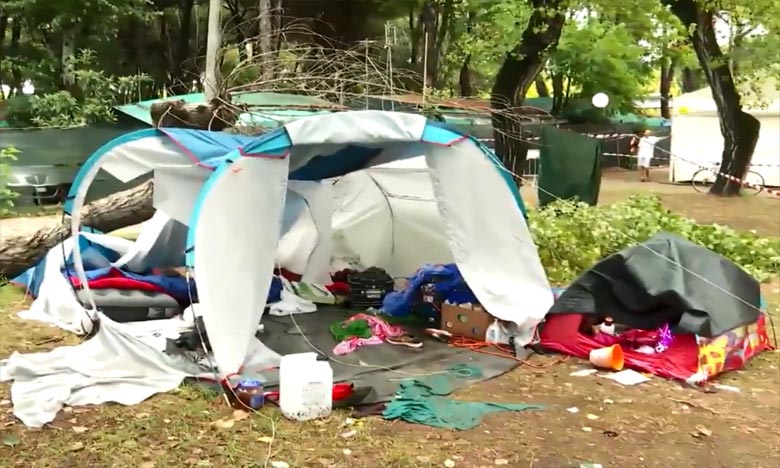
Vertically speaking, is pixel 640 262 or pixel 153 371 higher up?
pixel 640 262

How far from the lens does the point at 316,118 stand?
17.3 feet

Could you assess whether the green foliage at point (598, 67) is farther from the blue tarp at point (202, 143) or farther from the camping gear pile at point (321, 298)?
the blue tarp at point (202, 143)

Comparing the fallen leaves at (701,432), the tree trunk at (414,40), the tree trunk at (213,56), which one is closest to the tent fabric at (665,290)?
the fallen leaves at (701,432)

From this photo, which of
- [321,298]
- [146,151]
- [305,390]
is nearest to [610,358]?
[305,390]

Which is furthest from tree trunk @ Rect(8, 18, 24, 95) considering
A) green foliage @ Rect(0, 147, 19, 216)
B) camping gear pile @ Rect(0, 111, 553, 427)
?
camping gear pile @ Rect(0, 111, 553, 427)

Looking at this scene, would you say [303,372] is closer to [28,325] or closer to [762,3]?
[28,325]

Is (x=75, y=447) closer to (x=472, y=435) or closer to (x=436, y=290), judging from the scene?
(x=472, y=435)

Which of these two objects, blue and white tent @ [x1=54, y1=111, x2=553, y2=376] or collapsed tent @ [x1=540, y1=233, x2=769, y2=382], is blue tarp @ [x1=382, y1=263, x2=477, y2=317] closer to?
blue and white tent @ [x1=54, y1=111, x2=553, y2=376]

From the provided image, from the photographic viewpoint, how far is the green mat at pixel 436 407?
4.43m

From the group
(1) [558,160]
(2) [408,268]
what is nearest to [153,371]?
(2) [408,268]

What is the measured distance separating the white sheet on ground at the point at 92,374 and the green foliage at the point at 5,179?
146 inches

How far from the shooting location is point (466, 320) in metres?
6.10

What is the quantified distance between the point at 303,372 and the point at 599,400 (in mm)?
1793

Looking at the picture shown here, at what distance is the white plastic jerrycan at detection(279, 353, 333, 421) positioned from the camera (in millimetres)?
4418
